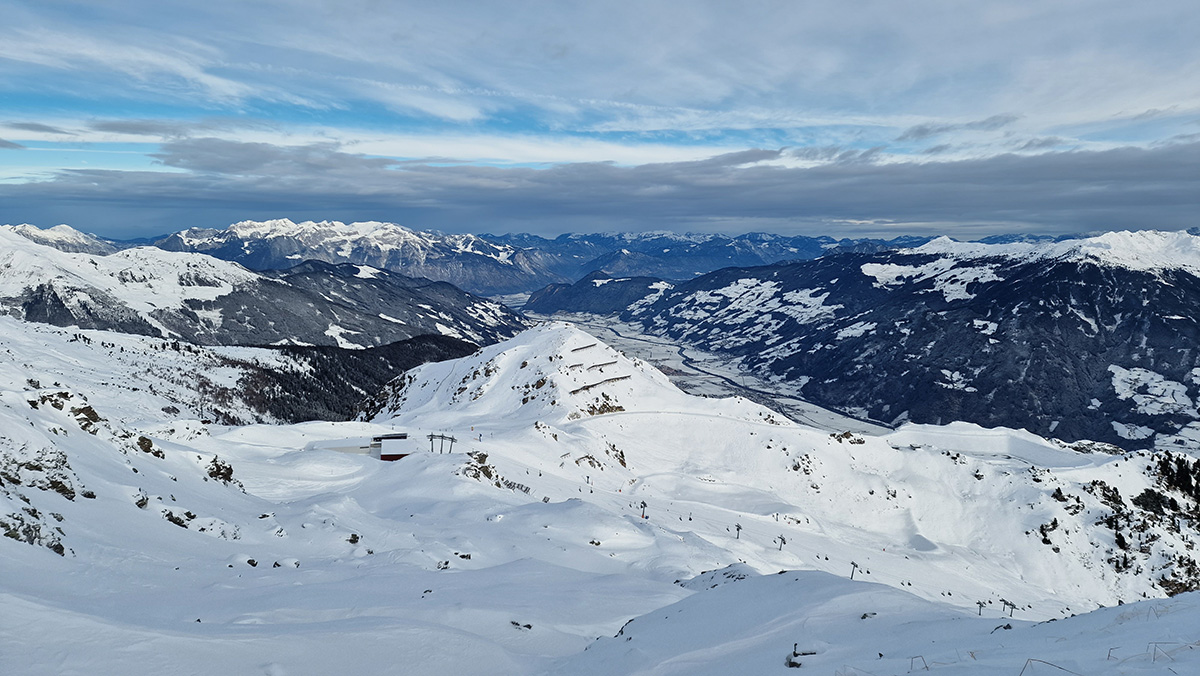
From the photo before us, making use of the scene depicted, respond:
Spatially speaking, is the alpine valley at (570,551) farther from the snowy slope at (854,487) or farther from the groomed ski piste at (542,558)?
the snowy slope at (854,487)

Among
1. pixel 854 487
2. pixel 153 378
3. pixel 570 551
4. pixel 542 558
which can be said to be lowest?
pixel 854 487

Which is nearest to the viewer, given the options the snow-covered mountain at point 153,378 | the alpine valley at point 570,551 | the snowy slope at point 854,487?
the alpine valley at point 570,551

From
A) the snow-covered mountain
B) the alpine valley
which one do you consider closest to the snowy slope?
the alpine valley

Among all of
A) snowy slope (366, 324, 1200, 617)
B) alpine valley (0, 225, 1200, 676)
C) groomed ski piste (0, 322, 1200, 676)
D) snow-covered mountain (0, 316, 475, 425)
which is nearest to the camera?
groomed ski piste (0, 322, 1200, 676)

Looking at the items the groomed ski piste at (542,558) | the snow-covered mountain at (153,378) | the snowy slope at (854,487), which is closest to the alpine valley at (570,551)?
the groomed ski piste at (542,558)

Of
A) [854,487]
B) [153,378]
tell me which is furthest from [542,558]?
[153,378]

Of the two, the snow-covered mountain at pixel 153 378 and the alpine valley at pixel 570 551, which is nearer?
the alpine valley at pixel 570 551

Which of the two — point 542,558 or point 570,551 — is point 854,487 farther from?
point 542,558

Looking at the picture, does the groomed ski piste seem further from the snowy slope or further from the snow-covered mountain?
the snow-covered mountain

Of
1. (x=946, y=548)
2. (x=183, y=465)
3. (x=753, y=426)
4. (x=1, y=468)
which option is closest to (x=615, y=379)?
(x=753, y=426)
